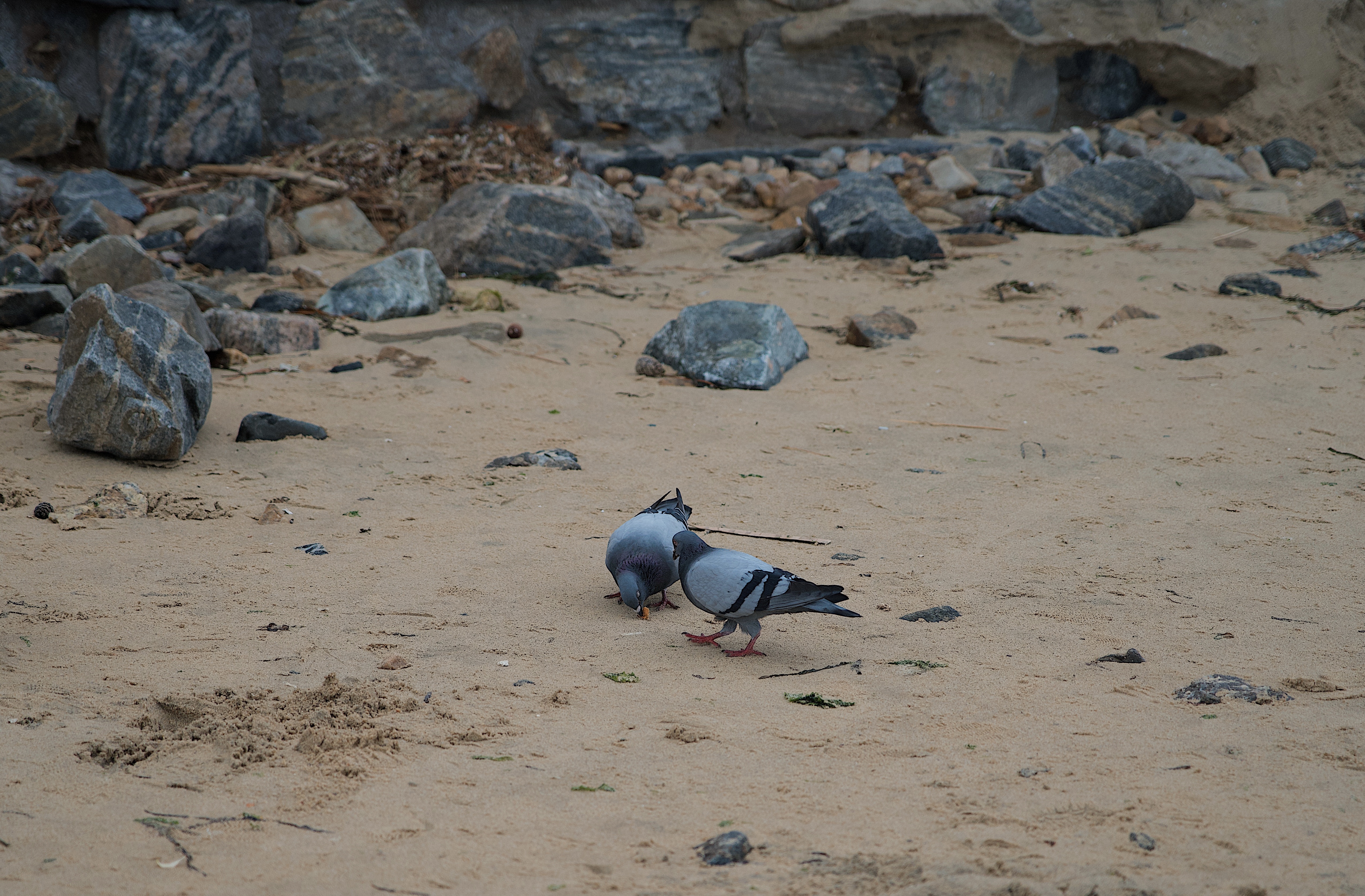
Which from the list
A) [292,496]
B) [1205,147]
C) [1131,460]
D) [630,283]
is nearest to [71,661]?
[292,496]

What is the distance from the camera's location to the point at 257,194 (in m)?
8.69

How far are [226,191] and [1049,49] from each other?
8.79m

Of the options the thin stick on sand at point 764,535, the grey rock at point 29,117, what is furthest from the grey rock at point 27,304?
the thin stick on sand at point 764,535

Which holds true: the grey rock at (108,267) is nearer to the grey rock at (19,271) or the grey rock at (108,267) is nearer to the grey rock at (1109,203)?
the grey rock at (19,271)

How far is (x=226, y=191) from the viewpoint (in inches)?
344

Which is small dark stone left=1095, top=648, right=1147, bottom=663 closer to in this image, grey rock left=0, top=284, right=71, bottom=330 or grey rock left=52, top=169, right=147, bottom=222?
grey rock left=0, top=284, right=71, bottom=330

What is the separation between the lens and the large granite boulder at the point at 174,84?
9219 millimetres

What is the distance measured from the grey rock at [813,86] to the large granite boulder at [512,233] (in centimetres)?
373

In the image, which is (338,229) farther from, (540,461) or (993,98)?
(993,98)

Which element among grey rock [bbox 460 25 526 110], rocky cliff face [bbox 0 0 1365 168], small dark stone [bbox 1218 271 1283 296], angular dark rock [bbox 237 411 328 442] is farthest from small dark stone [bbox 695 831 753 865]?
grey rock [bbox 460 25 526 110]

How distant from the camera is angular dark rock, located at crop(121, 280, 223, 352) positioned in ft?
18.7

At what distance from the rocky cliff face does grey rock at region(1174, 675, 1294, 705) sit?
9367mm

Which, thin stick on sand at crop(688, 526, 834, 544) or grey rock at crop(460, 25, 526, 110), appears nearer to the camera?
thin stick on sand at crop(688, 526, 834, 544)

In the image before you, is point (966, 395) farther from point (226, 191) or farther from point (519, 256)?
point (226, 191)
